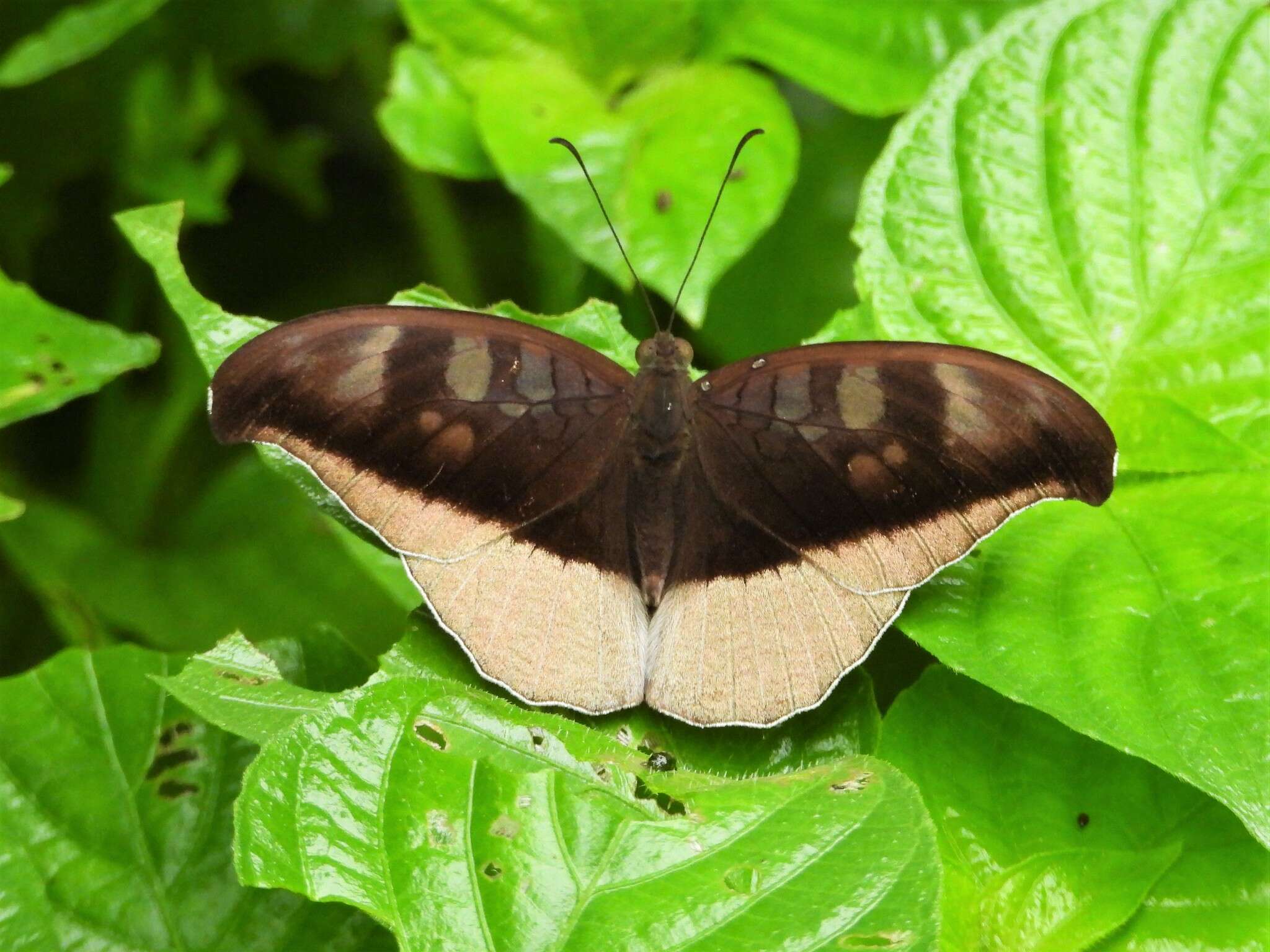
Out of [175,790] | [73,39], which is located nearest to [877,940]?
[175,790]

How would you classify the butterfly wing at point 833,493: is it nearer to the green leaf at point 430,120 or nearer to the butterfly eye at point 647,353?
the butterfly eye at point 647,353

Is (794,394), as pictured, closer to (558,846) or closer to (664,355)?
(664,355)

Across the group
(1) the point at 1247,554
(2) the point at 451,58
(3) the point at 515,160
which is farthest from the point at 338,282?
(1) the point at 1247,554

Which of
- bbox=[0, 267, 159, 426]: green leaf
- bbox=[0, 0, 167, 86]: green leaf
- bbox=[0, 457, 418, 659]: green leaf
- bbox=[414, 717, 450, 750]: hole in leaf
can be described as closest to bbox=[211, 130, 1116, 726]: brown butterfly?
bbox=[414, 717, 450, 750]: hole in leaf

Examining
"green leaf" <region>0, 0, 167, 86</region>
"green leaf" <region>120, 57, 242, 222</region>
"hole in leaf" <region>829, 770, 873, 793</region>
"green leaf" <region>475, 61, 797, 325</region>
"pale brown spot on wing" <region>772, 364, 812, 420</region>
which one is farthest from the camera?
"green leaf" <region>120, 57, 242, 222</region>

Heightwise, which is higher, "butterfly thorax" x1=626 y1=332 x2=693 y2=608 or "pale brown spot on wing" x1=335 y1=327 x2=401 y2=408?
"pale brown spot on wing" x1=335 y1=327 x2=401 y2=408

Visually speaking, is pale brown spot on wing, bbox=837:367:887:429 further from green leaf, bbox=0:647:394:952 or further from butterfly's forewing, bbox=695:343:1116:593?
green leaf, bbox=0:647:394:952

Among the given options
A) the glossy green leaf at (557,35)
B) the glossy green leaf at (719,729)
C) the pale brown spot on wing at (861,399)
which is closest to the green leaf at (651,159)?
the glossy green leaf at (557,35)

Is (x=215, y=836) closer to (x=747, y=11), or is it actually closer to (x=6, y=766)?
(x=6, y=766)
